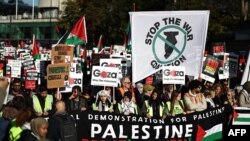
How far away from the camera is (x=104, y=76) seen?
14.5 meters

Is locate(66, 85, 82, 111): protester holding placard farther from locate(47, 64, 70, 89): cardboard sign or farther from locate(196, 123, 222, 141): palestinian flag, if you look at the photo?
locate(196, 123, 222, 141): palestinian flag

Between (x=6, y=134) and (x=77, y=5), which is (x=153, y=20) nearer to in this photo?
(x=6, y=134)

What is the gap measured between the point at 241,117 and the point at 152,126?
150 centimetres

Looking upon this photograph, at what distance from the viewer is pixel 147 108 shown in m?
11.5

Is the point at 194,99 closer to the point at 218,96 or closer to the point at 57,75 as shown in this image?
the point at 218,96

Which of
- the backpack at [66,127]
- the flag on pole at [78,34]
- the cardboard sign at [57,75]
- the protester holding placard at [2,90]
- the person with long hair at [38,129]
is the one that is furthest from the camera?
the flag on pole at [78,34]

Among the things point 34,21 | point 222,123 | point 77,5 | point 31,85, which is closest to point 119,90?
point 31,85

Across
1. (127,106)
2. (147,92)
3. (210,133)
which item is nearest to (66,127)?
(210,133)

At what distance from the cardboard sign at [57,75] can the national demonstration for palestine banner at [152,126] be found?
3.15 m

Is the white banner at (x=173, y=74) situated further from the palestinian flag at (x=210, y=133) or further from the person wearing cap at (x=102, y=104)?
the palestinian flag at (x=210, y=133)

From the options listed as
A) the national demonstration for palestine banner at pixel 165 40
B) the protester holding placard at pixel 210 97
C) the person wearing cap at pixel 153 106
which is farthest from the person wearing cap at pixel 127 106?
the protester holding placard at pixel 210 97

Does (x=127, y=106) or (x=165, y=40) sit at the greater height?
(x=165, y=40)

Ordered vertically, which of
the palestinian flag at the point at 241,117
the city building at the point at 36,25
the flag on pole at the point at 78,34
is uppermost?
the city building at the point at 36,25

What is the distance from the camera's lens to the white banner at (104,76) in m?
14.4
